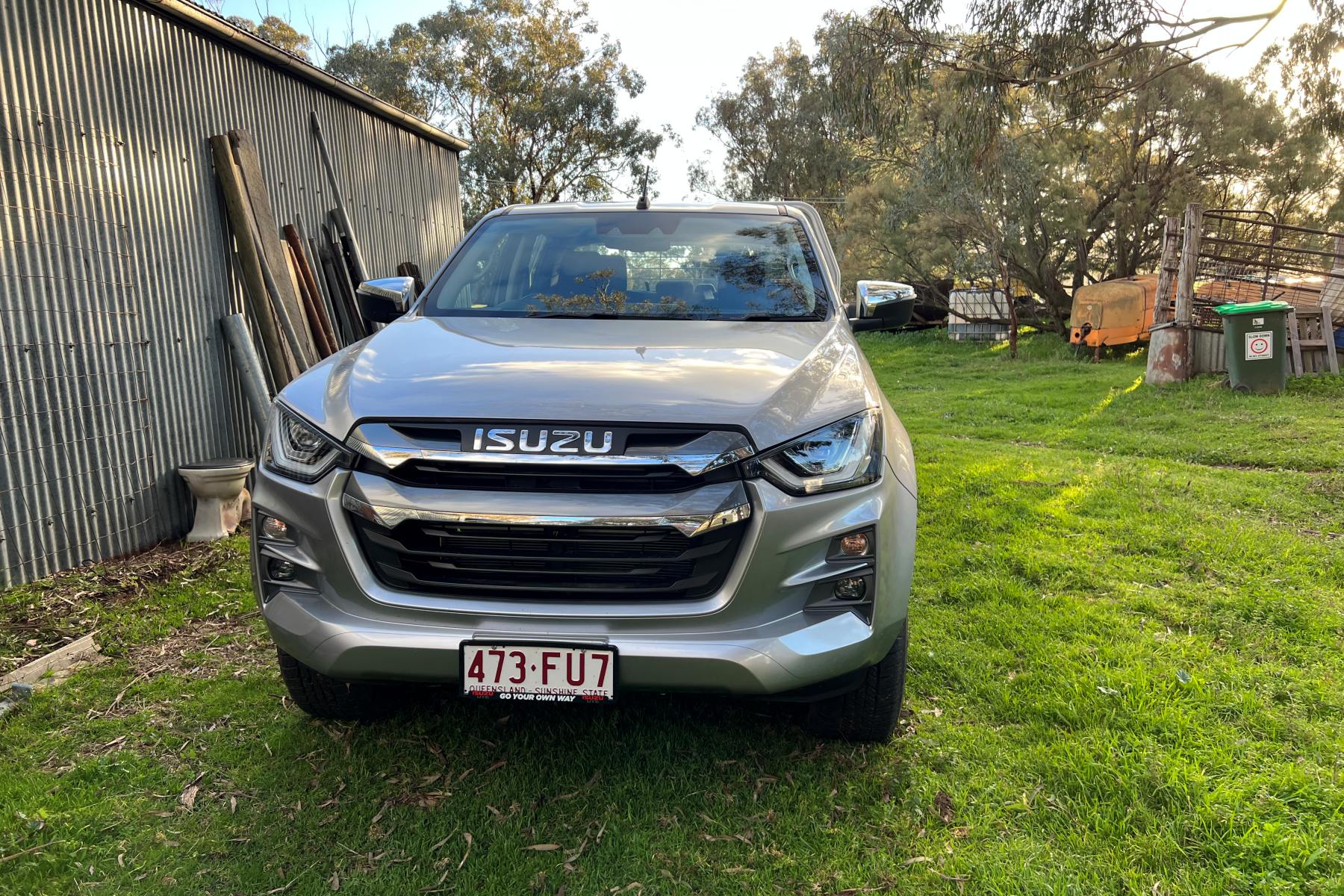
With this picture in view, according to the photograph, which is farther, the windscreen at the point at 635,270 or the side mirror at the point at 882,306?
the side mirror at the point at 882,306

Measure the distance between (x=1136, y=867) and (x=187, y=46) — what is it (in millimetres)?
6800

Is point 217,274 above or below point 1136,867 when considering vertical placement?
above

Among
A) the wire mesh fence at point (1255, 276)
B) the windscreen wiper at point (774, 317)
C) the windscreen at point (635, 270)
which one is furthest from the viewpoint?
the wire mesh fence at point (1255, 276)

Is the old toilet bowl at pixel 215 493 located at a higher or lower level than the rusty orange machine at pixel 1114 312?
lower

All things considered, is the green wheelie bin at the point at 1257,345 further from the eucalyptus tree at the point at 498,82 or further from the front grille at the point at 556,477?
the eucalyptus tree at the point at 498,82

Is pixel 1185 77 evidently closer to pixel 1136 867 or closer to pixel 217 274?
pixel 217 274

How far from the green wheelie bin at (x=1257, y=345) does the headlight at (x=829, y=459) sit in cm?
910

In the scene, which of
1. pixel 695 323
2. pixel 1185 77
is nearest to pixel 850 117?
pixel 1185 77

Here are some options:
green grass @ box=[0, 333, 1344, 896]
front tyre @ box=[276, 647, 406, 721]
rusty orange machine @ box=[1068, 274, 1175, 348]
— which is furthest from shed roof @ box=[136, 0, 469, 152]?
rusty orange machine @ box=[1068, 274, 1175, 348]

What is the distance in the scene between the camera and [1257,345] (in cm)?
948

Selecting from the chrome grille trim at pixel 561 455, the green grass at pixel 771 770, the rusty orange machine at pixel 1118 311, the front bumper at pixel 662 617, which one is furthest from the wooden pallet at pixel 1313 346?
the chrome grille trim at pixel 561 455

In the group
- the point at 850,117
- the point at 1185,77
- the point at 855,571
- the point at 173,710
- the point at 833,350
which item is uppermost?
the point at 1185,77

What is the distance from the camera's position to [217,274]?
6055 millimetres

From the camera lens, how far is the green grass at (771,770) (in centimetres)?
221
